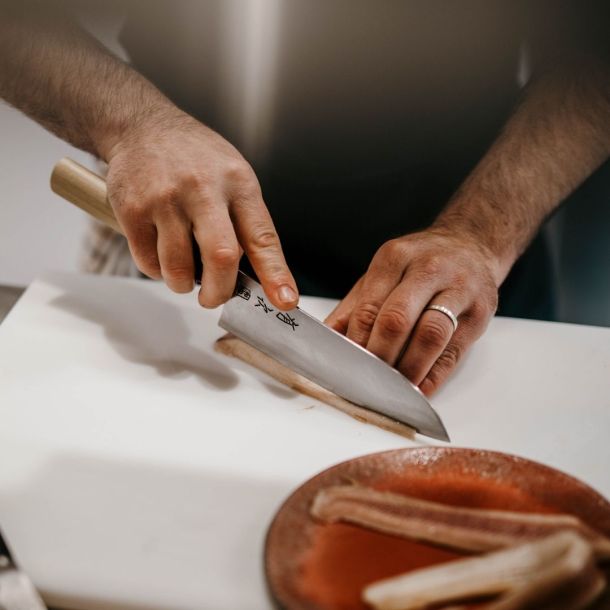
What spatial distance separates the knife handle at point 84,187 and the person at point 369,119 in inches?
1.2

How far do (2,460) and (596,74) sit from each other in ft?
3.37

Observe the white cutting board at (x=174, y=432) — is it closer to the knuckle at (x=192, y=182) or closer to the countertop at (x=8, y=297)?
the countertop at (x=8, y=297)

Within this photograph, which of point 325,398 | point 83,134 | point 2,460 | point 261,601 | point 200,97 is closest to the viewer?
point 261,601

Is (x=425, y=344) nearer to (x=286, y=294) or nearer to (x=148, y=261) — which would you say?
(x=286, y=294)

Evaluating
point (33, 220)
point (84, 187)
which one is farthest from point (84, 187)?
point (33, 220)

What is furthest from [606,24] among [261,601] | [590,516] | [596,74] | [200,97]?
[261,601]

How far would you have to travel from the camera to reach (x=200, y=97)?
124 centimetres

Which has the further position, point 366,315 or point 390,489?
point 366,315

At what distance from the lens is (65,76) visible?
1069 mm

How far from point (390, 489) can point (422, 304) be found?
27cm

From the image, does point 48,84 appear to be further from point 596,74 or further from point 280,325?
point 596,74

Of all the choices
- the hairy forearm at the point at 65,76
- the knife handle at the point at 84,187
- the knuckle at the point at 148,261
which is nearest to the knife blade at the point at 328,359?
the knuckle at the point at 148,261

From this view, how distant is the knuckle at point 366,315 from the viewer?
2.93 feet

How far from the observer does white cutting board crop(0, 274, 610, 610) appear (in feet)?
2.14
